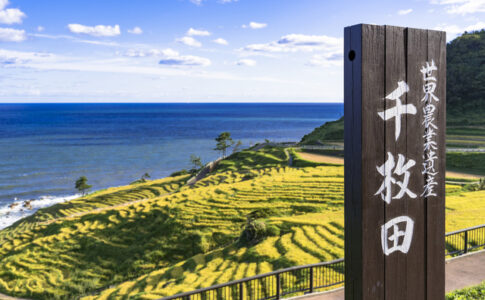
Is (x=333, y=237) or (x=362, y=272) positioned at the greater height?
(x=362, y=272)

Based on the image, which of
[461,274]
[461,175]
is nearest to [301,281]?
[461,274]

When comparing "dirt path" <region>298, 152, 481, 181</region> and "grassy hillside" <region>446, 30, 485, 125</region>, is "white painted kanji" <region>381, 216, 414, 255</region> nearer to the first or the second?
"dirt path" <region>298, 152, 481, 181</region>

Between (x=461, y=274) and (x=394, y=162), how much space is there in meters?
9.22

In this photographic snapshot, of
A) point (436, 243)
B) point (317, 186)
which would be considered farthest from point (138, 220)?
point (436, 243)

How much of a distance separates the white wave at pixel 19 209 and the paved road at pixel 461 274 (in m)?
35.7

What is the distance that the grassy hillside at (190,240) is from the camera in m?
15.2

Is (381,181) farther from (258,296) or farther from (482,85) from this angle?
(482,85)

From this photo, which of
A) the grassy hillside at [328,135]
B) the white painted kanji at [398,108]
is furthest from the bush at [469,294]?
the grassy hillside at [328,135]

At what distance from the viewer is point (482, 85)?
6488 cm

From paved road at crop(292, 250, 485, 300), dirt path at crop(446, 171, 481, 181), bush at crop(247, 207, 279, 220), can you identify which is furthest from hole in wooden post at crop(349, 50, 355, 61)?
dirt path at crop(446, 171, 481, 181)

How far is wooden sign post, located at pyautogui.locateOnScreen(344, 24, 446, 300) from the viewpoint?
3.92 meters

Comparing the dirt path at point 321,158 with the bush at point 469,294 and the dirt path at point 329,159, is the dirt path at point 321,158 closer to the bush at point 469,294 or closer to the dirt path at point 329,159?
the dirt path at point 329,159

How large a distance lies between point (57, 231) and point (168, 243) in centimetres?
958

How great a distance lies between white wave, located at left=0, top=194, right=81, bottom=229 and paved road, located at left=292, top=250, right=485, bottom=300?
35724 mm
